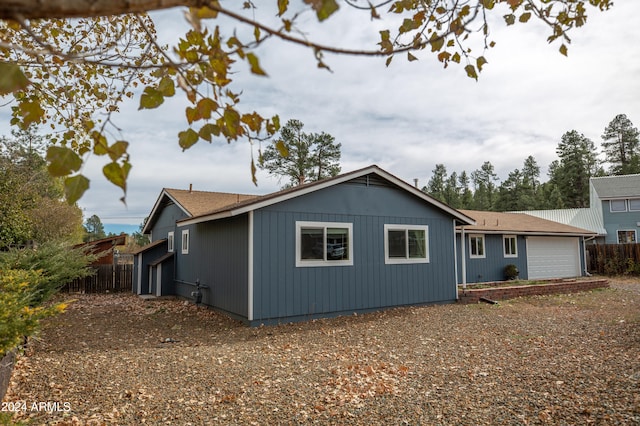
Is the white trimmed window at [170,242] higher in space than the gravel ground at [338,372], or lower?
higher

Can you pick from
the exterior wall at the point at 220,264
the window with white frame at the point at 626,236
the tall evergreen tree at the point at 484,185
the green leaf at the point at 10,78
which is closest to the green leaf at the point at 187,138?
the green leaf at the point at 10,78

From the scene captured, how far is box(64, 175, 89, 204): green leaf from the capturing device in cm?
127

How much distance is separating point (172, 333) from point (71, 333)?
1.98 m

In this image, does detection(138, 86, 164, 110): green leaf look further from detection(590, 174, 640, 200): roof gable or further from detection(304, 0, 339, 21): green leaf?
detection(590, 174, 640, 200): roof gable

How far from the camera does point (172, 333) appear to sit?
7.64 meters

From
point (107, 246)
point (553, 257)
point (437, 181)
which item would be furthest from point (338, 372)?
point (437, 181)

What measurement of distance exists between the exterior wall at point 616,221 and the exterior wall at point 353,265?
23.0 m

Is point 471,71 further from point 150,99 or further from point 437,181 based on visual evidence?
point 437,181

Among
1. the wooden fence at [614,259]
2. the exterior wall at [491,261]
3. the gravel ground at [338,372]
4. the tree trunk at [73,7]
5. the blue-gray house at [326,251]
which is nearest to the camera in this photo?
the tree trunk at [73,7]

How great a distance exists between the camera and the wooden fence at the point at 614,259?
19156 mm

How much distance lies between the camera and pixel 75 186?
1.28m

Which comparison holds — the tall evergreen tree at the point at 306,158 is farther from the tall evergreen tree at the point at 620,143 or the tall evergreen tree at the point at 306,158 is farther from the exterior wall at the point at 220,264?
the tall evergreen tree at the point at 620,143

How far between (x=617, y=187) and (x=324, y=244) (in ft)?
92.7

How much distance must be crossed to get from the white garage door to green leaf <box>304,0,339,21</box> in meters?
18.5
